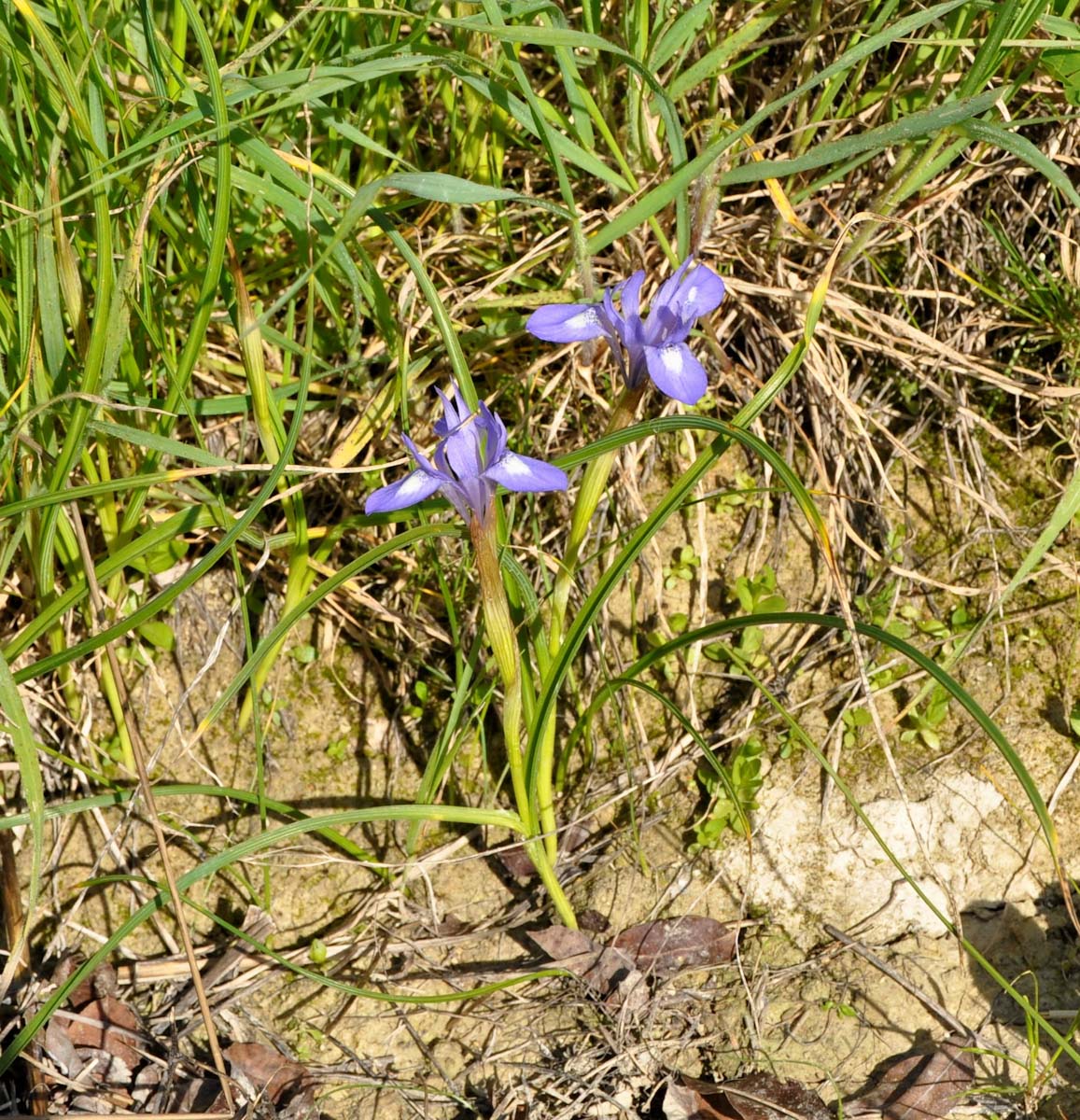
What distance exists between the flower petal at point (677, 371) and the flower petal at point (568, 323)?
0.08 metres

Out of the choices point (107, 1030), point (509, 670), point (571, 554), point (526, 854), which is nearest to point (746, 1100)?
point (526, 854)

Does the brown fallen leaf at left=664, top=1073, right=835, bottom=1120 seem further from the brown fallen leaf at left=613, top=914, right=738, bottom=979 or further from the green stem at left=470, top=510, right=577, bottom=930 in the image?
the green stem at left=470, top=510, right=577, bottom=930

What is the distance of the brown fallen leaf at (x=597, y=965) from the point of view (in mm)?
1797

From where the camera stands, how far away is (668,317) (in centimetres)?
141

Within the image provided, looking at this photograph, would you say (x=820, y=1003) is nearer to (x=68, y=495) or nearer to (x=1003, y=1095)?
(x=1003, y=1095)

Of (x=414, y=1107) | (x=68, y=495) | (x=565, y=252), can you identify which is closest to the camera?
(x=68, y=495)

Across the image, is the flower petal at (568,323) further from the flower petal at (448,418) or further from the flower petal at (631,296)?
the flower petal at (448,418)

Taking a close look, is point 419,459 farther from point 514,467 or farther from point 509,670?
point 509,670

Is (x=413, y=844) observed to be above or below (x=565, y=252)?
below

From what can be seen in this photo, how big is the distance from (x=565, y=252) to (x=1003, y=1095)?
1.66m

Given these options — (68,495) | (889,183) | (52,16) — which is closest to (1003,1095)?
(889,183)

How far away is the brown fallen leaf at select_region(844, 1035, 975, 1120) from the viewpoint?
65.3 inches

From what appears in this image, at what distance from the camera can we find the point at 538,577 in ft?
6.63

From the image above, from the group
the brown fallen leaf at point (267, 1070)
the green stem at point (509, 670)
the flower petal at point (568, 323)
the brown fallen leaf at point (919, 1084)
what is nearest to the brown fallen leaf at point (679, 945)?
the green stem at point (509, 670)
